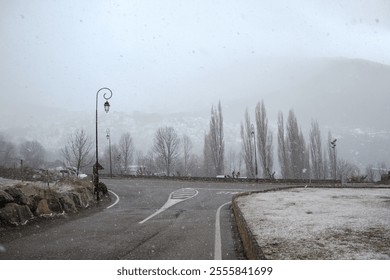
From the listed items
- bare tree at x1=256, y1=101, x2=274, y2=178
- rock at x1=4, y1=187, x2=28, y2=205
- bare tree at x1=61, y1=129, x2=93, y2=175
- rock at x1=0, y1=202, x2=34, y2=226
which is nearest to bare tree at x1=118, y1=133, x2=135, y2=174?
bare tree at x1=61, y1=129, x2=93, y2=175

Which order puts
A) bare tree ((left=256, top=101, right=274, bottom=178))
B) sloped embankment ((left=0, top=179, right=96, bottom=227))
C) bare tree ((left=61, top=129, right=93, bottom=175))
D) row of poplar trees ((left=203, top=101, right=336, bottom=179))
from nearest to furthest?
sloped embankment ((left=0, top=179, right=96, bottom=227)) < bare tree ((left=61, top=129, right=93, bottom=175)) < bare tree ((left=256, top=101, right=274, bottom=178)) < row of poplar trees ((left=203, top=101, right=336, bottom=179))

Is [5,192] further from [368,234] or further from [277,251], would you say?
[368,234]

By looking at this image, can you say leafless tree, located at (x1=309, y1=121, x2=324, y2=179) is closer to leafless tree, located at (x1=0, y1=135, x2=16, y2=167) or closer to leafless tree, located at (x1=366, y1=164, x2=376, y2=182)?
leafless tree, located at (x1=366, y1=164, x2=376, y2=182)

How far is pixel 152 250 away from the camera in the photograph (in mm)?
6141

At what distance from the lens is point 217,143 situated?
55.5 m

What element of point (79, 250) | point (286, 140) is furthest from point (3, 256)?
point (286, 140)

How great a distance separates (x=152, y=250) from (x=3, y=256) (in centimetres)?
259

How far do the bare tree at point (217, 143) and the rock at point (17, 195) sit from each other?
147 feet

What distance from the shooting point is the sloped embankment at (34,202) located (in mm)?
9469

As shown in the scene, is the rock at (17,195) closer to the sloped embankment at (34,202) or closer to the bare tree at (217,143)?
the sloped embankment at (34,202)

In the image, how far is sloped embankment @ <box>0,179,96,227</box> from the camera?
9469 millimetres

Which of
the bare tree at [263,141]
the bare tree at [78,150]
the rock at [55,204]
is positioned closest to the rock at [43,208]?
the rock at [55,204]

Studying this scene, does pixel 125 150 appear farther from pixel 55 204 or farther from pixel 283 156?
pixel 55 204

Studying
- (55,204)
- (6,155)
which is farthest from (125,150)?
(55,204)
